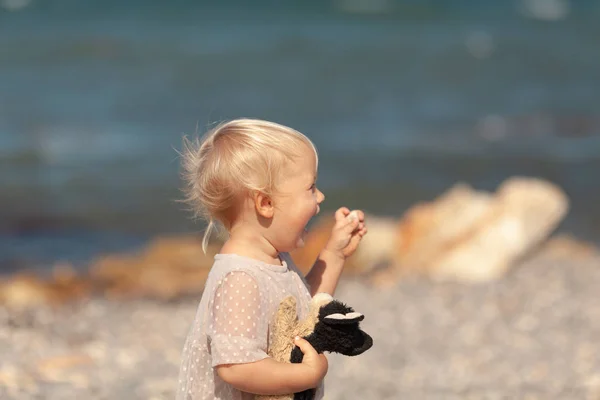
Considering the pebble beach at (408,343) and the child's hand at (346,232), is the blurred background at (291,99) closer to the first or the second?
the pebble beach at (408,343)

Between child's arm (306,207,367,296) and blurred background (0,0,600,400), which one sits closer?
child's arm (306,207,367,296)

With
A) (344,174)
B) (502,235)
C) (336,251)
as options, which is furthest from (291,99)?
(336,251)

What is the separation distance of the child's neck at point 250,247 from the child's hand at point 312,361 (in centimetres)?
22

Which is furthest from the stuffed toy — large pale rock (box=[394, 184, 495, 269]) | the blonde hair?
large pale rock (box=[394, 184, 495, 269])

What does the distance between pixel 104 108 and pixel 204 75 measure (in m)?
2.28

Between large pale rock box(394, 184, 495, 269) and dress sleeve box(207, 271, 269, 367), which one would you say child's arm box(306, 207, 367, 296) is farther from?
large pale rock box(394, 184, 495, 269)

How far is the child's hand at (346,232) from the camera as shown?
7.90 feet

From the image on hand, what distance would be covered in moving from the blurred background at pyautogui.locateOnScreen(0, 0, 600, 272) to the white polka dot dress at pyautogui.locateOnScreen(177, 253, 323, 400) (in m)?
5.95

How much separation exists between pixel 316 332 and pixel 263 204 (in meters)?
0.31

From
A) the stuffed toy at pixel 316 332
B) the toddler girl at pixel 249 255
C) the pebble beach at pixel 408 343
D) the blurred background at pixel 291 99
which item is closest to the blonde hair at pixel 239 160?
the toddler girl at pixel 249 255

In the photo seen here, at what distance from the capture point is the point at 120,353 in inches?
171

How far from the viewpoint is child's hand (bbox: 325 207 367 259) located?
241cm

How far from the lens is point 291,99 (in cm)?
1505

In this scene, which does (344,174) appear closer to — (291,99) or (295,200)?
(291,99)
